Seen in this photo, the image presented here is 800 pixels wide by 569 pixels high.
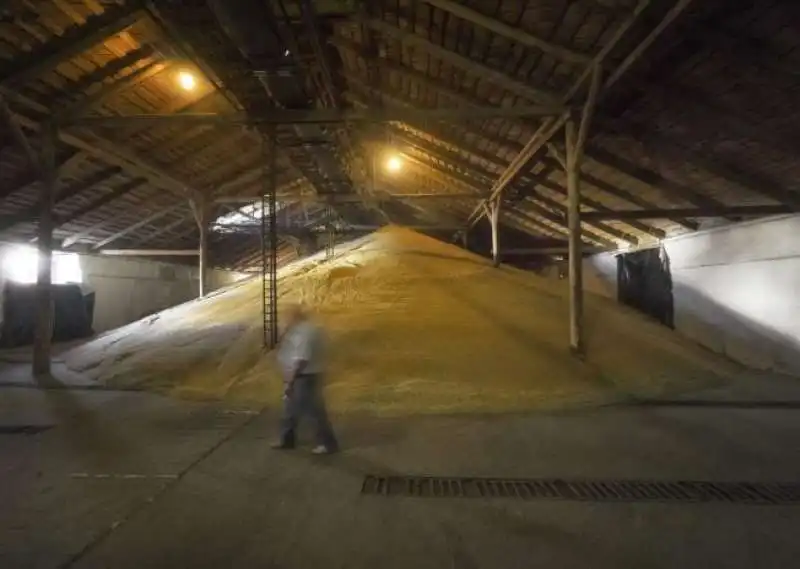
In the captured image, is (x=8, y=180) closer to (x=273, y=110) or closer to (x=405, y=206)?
(x=273, y=110)

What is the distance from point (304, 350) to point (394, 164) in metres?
11.8

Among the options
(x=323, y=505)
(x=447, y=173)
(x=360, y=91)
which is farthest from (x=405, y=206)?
(x=323, y=505)

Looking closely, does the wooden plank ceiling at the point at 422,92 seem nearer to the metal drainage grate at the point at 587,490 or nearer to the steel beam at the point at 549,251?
the steel beam at the point at 549,251

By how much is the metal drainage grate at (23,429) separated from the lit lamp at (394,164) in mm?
11402

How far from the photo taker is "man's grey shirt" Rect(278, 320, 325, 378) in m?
5.13

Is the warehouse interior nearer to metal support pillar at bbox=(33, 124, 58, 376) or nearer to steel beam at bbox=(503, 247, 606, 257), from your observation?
metal support pillar at bbox=(33, 124, 58, 376)

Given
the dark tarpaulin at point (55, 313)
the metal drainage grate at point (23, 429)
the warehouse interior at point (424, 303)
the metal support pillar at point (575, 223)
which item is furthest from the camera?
the dark tarpaulin at point (55, 313)

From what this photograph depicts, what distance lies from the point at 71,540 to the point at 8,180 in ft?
38.0

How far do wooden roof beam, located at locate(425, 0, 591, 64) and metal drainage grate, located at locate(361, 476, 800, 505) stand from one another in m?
5.42

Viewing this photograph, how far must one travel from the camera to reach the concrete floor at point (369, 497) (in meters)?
3.01

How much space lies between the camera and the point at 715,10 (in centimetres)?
618

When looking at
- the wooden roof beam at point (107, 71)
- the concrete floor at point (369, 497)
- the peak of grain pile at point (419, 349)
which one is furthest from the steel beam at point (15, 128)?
the concrete floor at point (369, 497)

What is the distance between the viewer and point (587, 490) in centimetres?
406

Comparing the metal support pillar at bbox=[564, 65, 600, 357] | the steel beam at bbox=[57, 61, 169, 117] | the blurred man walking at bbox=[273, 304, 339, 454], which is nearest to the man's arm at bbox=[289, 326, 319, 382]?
the blurred man walking at bbox=[273, 304, 339, 454]
